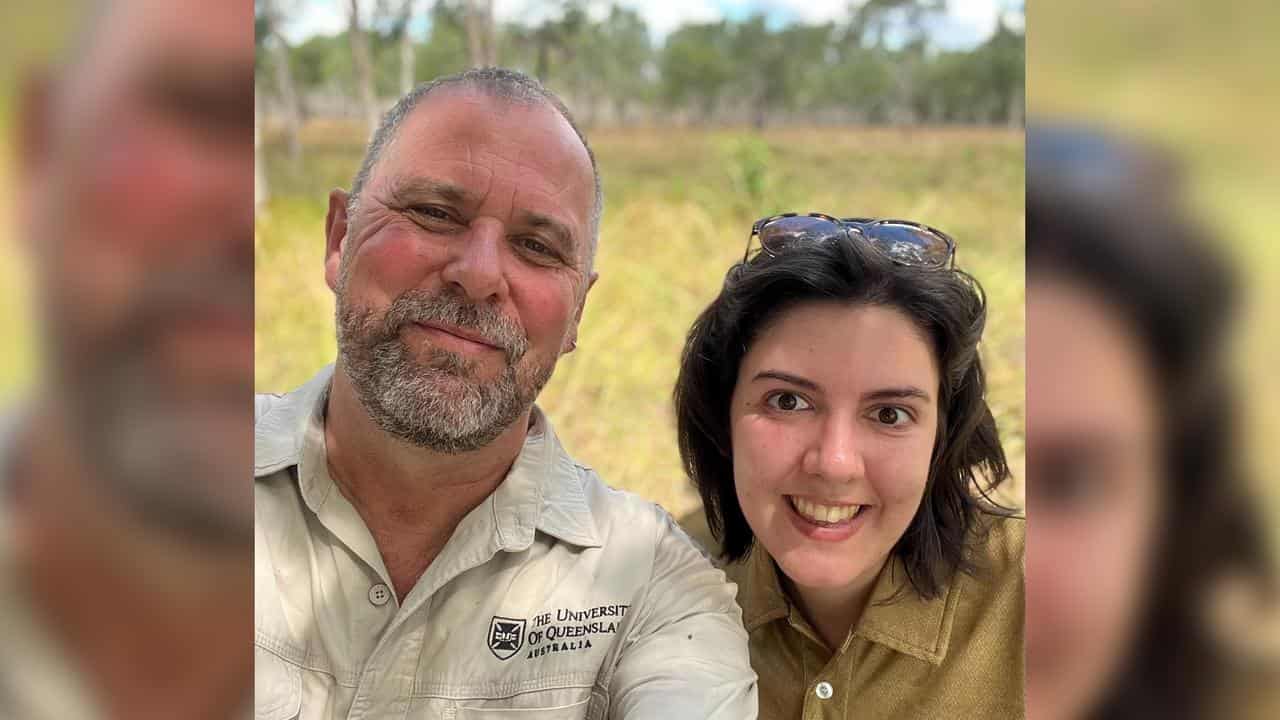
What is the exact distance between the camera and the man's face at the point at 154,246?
0.46 meters

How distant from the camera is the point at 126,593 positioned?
50 cm

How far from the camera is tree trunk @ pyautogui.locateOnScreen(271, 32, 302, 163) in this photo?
470 centimetres

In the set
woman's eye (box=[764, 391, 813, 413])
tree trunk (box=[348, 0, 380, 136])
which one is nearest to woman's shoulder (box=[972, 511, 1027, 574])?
woman's eye (box=[764, 391, 813, 413])

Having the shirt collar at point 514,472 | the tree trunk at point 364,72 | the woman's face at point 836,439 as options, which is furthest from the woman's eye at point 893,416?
the tree trunk at point 364,72

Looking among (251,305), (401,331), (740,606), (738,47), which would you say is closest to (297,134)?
(738,47)

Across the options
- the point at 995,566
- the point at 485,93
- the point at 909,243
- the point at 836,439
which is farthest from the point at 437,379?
Answer: the point at 995,566

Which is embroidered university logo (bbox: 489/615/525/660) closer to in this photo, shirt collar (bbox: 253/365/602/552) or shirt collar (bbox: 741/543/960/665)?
shirt collar (bbox: 253/365/602/552)

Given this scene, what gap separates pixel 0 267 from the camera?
0.46 metres

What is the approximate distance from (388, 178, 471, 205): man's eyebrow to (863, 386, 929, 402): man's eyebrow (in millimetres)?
869

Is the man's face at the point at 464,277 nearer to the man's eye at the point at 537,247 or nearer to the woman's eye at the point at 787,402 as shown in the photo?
the man's eye at the point at 537,247

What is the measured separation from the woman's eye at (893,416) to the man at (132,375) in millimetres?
1598

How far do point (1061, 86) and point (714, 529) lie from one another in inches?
72.4

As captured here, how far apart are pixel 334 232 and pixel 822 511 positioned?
46.9 inches

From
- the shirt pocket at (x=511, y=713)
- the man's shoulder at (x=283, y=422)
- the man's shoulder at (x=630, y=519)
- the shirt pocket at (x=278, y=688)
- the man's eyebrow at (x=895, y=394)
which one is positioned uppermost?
the man's eyebrow at (x=895, y=394)
